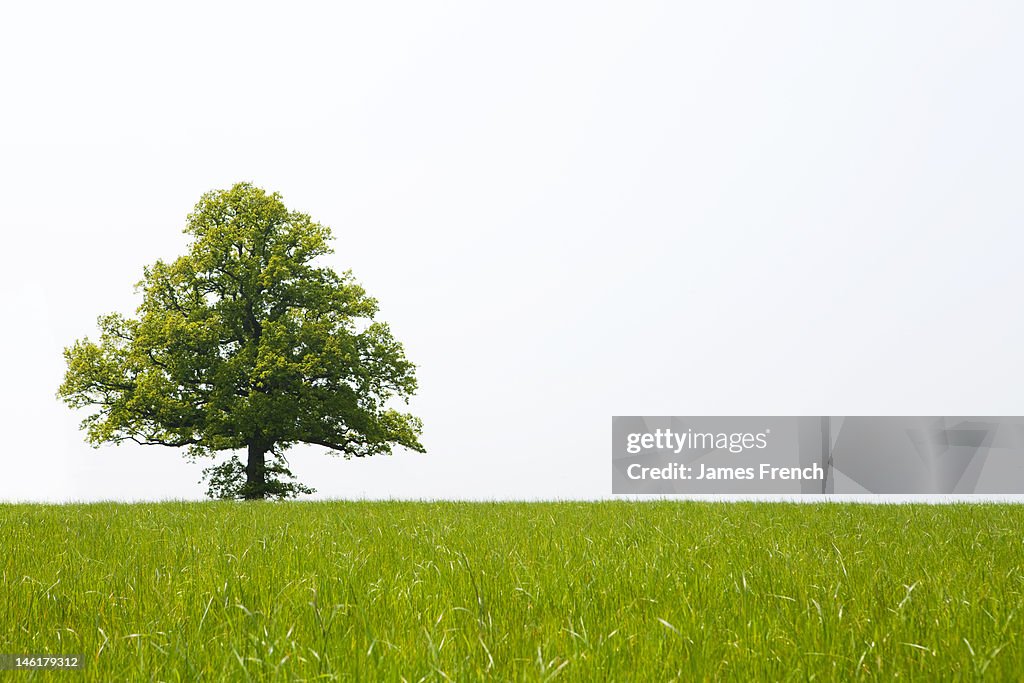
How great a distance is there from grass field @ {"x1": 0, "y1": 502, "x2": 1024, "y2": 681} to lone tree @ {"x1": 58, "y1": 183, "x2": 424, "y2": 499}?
1442 centimetres

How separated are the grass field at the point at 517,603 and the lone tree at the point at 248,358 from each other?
568 inches

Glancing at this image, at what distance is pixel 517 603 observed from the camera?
4.98m

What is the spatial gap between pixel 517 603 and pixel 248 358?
2055 centimetres

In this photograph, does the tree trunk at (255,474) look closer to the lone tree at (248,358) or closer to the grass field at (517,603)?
the lone tree at (248,358)

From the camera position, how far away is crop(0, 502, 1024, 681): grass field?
373 centimetres

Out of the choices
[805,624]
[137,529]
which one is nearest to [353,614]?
[805,624]

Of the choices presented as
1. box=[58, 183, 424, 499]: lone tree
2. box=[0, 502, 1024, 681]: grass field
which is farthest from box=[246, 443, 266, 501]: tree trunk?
box=[0, 502, 1024, 681]: grass field

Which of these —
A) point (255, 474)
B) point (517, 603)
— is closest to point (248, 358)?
point (255, 474)

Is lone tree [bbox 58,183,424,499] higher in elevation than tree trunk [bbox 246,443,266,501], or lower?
higher

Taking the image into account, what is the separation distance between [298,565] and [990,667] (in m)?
5.00

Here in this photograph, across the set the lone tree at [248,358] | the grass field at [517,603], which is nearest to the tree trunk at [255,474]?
the lone tree at [248,358]

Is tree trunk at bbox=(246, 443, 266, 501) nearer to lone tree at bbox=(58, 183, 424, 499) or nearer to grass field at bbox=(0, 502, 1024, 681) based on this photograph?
lone tree at bbox=(58, 183, 424, 499)

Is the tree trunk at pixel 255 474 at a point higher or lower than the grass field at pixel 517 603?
lower

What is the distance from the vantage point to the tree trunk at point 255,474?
24312 millimetres
